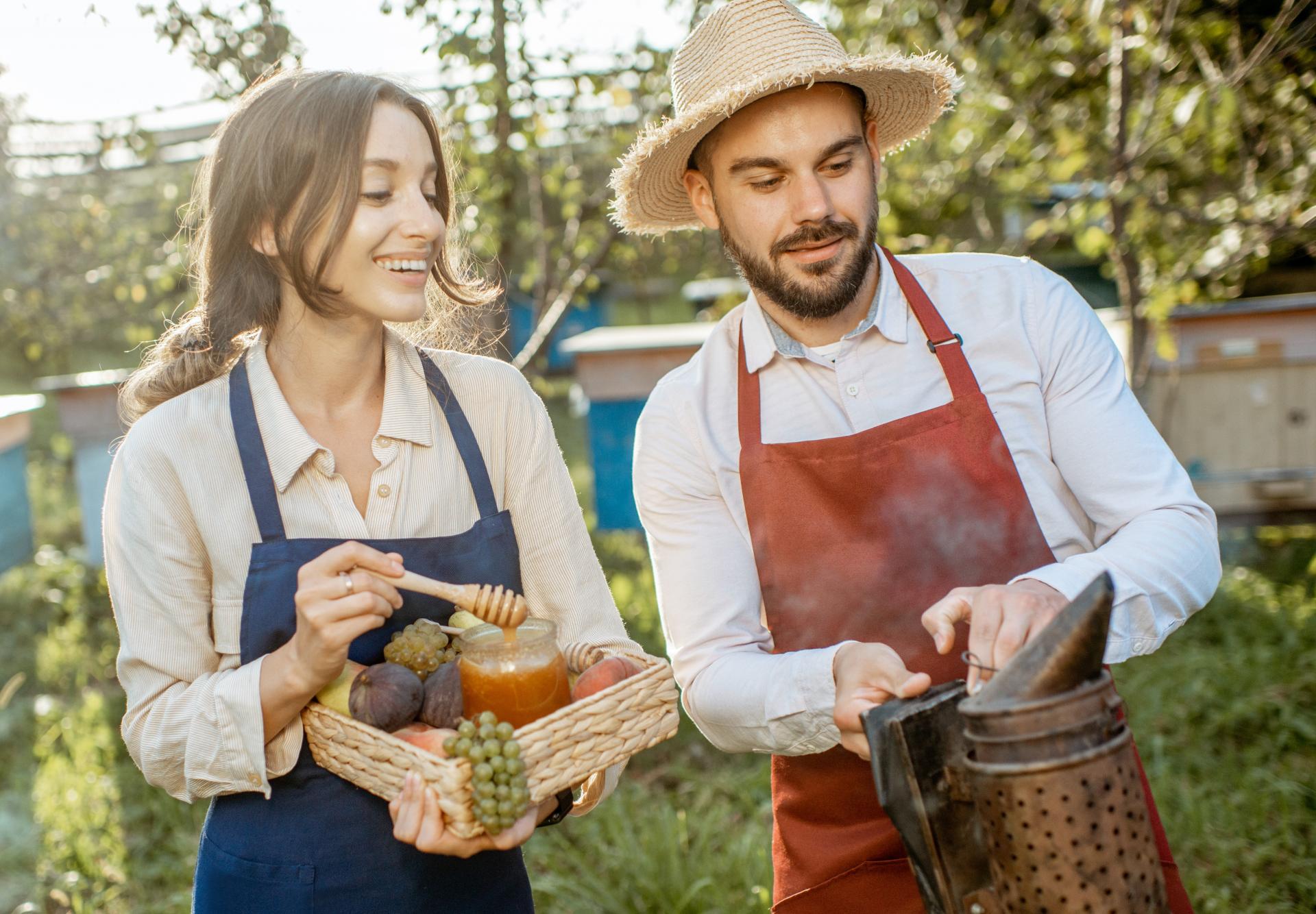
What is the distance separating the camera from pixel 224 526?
194cm

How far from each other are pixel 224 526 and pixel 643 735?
2.71 ft

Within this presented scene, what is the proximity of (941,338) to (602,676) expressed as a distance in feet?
3.25

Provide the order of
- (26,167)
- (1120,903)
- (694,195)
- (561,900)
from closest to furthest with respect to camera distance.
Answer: (1120,903)
(694,195)
(561,900)
(26,167)

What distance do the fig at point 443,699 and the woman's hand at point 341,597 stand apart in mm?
155

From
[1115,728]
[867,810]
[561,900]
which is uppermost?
[1115,728]

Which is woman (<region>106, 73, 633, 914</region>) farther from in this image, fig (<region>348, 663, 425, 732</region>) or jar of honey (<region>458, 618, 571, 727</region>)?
jar of honey (<region>458, 618, 571, 727</region>)

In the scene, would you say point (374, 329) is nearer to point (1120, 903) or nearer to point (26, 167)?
point (1120, 903)

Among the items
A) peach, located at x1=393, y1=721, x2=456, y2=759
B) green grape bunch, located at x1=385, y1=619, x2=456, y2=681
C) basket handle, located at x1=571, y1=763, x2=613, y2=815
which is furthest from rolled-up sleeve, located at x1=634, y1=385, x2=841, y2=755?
peach, located at x1=393, y1=721, x2=456, y2=759

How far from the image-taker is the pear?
184 centimetres

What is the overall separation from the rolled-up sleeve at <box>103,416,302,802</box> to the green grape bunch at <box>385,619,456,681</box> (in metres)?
0.22

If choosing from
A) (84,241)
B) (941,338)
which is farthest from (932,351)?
(84,241)

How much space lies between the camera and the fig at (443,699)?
1774 millimetres

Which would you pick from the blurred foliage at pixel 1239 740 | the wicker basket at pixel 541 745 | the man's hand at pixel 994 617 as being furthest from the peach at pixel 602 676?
the blurred foliage at pixel 1239 740

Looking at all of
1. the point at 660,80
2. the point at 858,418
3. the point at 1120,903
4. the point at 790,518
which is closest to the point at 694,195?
the point at 858,418
